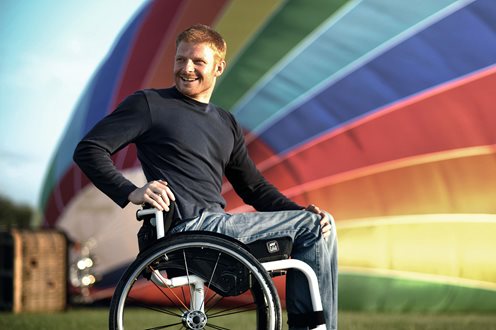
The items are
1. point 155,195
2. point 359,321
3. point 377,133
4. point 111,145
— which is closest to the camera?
point 155,195

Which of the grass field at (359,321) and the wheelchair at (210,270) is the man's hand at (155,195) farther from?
the grass field at (359,321)

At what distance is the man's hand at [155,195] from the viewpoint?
2.31 meters

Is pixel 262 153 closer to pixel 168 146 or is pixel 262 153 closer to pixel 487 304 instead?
pixel 487 304

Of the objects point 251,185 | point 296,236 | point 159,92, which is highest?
point 159,92

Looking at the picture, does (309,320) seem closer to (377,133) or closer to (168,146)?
(168,146)

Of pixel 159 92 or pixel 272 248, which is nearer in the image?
pixel 272 248

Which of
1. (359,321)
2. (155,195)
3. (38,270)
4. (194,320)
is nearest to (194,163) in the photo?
(155,195)

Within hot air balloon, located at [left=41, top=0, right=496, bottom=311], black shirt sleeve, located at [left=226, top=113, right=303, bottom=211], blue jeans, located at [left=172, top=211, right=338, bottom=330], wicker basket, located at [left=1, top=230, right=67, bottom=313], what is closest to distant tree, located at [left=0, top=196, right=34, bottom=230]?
wicker basket, located at [left=1, top=230, right=67, bottom=313]

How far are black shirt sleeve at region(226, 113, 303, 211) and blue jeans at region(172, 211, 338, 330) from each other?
33 cm

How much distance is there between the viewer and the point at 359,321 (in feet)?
16.5

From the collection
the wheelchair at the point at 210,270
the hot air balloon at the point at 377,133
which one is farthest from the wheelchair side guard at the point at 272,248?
the hot air balloon at the point at 377,133

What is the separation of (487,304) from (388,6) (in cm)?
201

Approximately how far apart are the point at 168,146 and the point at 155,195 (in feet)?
0.72

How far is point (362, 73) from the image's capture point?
18.7ft
